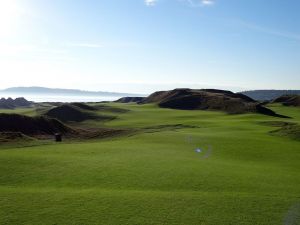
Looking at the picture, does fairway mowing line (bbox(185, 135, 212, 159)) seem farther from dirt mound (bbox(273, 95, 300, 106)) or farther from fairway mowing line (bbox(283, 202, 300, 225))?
dirt mound (bbox(273, 95, 300, 106))

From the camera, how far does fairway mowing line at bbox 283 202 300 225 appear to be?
13.5 m

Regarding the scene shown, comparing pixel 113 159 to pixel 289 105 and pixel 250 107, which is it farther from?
pixel 289 105

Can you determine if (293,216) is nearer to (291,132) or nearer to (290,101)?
(291,132)

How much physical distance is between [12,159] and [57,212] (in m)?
10.3

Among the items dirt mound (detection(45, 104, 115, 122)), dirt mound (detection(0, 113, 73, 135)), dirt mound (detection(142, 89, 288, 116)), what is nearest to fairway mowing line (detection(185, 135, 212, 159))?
dirt mound (detection(0, 113, 73, 135))

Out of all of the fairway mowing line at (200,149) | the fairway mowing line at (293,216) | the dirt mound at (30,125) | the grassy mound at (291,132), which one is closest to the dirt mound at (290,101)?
the grassy mound at (291,132)

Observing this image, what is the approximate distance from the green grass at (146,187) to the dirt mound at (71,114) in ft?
186

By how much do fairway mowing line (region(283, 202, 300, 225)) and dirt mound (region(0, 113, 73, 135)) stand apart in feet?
149

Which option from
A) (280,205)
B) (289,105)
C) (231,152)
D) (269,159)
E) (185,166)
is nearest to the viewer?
(280,205)

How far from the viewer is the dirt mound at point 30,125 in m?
53.0

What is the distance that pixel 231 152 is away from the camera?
30.0 m

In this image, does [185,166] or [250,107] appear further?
[250,107]

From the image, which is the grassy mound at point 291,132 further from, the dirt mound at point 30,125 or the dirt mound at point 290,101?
the dirt mound at point 290,101

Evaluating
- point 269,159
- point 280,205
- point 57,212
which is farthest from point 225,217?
point 269,159
